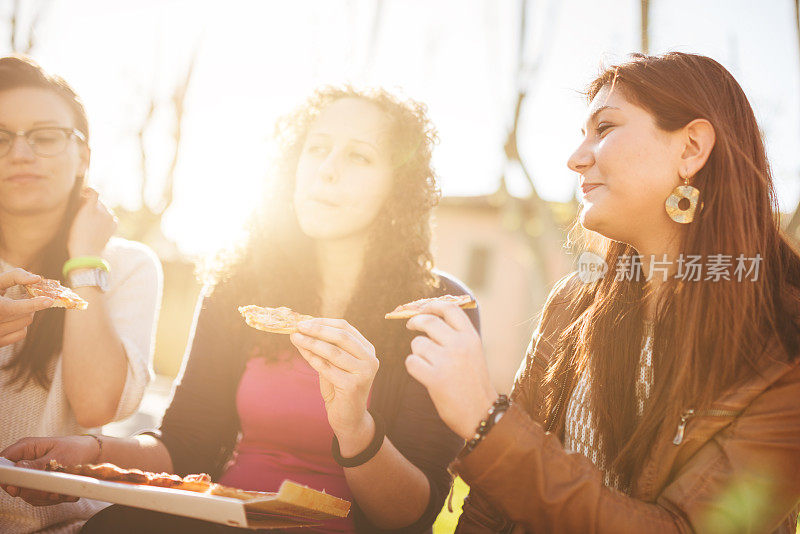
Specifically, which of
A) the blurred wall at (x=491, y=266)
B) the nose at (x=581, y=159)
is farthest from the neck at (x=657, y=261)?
the blurred wall at (x=491, y=266)

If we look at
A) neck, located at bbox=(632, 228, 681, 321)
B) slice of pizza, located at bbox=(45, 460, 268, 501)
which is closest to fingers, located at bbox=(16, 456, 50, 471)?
slice of pizza, located at bbox=(45, 460, 268, 501)

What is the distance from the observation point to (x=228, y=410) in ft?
9.48

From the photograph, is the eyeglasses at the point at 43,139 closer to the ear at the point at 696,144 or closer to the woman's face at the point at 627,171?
the woman's face at the point at 627,171

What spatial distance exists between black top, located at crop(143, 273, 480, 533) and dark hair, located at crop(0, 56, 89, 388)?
0.60 meters

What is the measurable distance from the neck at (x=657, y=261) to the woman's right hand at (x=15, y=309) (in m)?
2.31

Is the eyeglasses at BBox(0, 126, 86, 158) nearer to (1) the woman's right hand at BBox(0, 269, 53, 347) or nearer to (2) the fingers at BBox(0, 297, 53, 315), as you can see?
(1) the woman's right hand at BBox(0, 269, 53, 347)

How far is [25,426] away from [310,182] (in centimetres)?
173

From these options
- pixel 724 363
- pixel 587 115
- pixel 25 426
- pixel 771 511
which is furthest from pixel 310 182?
pixel 771 511

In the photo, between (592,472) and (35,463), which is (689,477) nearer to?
(592,472)

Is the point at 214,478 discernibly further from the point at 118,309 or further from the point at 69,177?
the point at 69,177

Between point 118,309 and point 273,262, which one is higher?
point 273,262

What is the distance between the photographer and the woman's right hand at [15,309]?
2061 millimetres

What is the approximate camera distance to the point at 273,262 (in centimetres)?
312

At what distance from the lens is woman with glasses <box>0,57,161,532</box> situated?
2.59 metres
